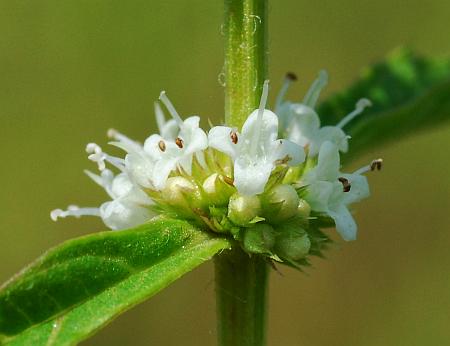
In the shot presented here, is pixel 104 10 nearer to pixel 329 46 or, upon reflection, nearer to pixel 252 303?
pixel 329 46

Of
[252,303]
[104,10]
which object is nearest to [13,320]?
[252,303]

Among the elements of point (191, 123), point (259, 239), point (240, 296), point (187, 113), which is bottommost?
point (240, 296)

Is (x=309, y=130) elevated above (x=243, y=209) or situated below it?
above

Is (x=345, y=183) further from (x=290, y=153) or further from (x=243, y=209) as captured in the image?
(x=243, y=209)

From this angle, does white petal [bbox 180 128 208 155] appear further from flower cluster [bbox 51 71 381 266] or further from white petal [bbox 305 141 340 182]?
white petal [bbox 305 141 340 182]

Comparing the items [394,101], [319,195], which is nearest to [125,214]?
[319,195]

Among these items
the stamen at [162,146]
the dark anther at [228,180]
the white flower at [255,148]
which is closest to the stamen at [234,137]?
the white flower at [255,148]

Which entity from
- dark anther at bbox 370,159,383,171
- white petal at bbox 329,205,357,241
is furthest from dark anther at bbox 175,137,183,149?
dark anther at bbox 370,159,383,171
